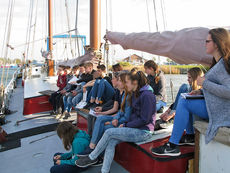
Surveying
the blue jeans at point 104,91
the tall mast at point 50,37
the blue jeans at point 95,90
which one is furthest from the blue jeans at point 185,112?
the tall mast at point 50,37

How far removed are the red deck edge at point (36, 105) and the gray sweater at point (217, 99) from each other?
18.1ft

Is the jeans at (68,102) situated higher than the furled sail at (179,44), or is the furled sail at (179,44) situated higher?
the furled sail at (179,44)

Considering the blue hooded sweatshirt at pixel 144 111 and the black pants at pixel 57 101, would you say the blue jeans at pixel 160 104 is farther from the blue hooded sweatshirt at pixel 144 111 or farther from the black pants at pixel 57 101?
the black pants at pixel 57 101

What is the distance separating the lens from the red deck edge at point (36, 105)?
21.1 feet

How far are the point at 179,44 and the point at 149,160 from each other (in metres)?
1.16

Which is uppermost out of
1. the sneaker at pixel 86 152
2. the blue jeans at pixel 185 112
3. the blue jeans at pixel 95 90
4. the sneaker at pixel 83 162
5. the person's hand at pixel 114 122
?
the blue jeans at pixel 95 90

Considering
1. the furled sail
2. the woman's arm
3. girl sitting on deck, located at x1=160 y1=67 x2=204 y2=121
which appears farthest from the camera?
girl sitting on deck, located at x1=160 y1=67 x2=204 y2=121

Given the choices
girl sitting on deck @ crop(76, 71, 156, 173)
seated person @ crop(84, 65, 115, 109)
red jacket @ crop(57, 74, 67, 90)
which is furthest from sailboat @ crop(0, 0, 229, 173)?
red jacket @ crop(57, 74, 67, 90)

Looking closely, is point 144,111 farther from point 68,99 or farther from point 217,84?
point 68,99

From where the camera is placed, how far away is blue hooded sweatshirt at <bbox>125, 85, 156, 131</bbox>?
7.99 feet

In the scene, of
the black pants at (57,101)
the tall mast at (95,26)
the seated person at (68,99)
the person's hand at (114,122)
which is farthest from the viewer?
the black pants at (57,101)

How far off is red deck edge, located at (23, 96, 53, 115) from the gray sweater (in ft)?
18.1

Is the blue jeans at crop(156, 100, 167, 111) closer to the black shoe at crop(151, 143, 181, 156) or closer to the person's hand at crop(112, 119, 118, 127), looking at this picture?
the person's hand at crop(112, 119, 118, 127)

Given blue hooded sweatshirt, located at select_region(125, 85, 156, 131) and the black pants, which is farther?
the black pants
